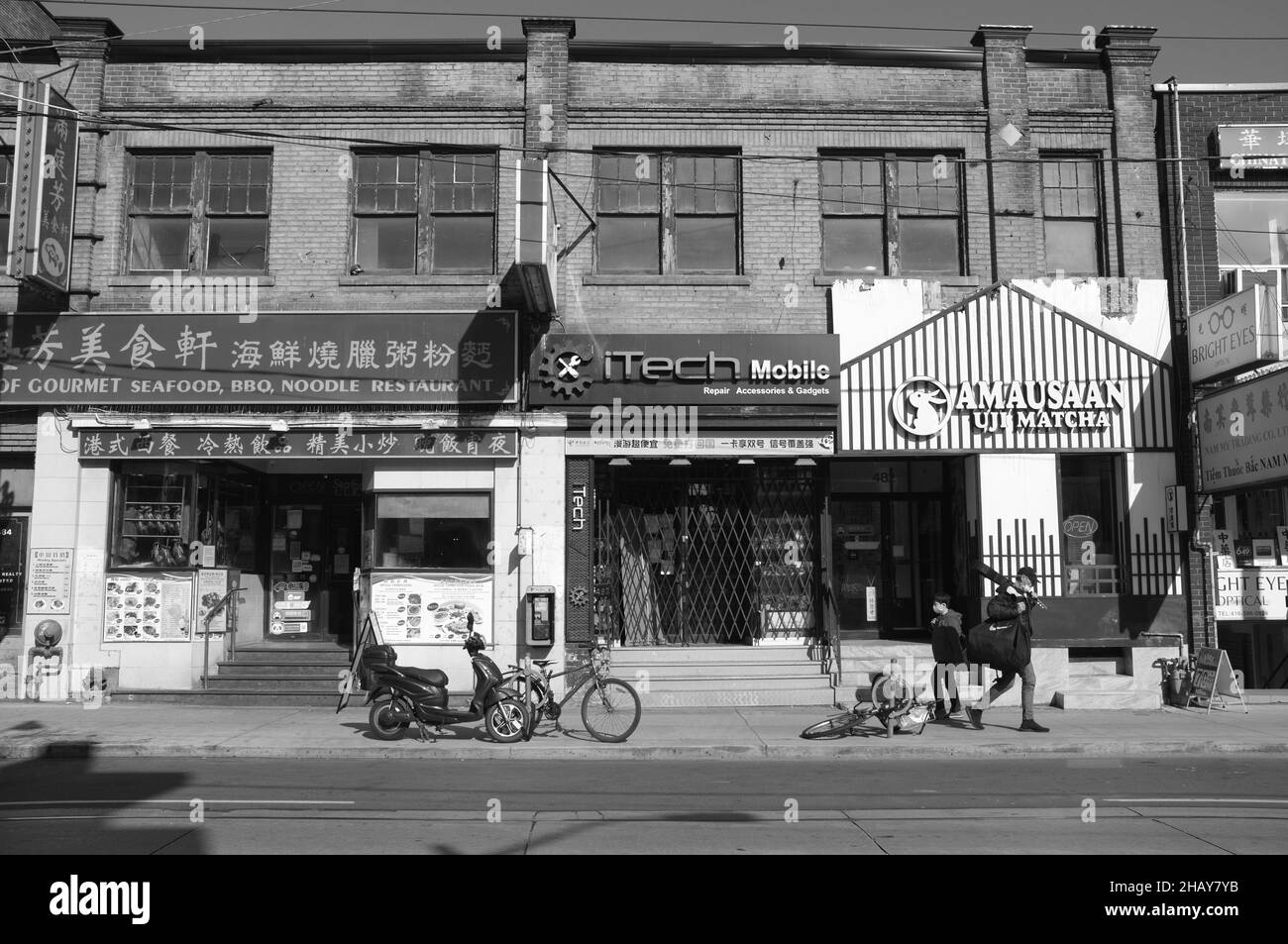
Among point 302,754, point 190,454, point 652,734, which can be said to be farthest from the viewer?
point 190,454

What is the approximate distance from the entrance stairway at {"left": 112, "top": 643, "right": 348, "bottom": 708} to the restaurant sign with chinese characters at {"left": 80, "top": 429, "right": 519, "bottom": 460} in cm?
293

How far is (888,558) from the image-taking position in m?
16.3

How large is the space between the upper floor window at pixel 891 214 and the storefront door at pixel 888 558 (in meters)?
3.67

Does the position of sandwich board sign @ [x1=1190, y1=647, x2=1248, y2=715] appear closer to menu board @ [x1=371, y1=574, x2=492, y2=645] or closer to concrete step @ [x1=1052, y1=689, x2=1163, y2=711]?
concrete step @ [x1=1052, y1=689, x2=1163, y2=711]

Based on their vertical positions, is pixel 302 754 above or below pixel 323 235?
below

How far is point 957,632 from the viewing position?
12.8 meters

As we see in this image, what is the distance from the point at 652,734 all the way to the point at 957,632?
3.98 m

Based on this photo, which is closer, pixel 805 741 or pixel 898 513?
pixel 805 741

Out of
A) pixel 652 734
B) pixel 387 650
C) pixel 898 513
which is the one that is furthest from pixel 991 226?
pixel 387 650

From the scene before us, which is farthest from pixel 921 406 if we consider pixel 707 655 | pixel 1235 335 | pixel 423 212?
pixel 423 212

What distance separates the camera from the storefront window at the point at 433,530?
14703 millimetres

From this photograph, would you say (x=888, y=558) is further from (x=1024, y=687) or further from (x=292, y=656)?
(x=292, y=656)

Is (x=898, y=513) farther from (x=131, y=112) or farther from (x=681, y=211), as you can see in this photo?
(x=131, y=112)

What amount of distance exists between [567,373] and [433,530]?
9.58ft
